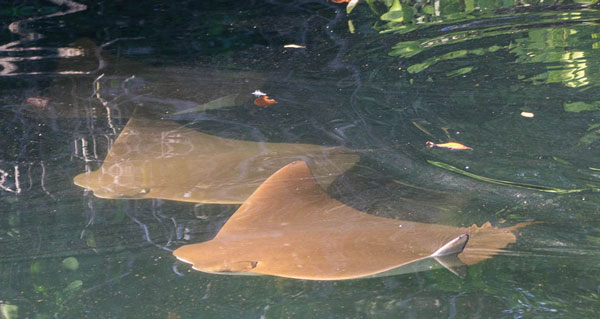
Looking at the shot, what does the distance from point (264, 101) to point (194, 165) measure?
69 centimetres

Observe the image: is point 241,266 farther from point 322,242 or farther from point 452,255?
point 452,255

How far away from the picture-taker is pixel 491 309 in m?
1.25

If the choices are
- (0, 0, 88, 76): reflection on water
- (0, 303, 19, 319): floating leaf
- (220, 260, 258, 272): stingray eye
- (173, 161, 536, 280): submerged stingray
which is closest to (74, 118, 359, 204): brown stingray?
(173, 161, 536, 280): submerged stingray

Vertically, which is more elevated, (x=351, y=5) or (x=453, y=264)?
(x=351, y=5)

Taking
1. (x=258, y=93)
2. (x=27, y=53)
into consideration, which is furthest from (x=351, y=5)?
(x=27, y=53)

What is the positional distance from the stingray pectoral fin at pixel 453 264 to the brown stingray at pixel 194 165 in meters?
0.58

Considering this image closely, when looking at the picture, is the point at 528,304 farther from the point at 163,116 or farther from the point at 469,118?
the point at 163,116

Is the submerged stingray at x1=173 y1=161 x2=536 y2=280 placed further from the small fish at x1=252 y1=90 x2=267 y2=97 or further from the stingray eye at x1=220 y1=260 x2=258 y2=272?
the small fish at x1=252 y1=90 x2=267 y2=97

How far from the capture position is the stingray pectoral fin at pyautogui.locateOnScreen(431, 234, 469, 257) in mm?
1383

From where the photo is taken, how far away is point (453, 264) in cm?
138

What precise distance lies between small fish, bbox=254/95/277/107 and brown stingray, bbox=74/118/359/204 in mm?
401

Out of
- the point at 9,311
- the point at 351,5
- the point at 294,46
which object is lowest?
the point at 9,311

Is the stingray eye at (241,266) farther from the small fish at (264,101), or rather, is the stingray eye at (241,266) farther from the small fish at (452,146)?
the small fish at (264,101)

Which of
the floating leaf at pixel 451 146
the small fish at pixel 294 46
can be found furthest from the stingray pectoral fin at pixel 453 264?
the small fish at pixel 294 46
